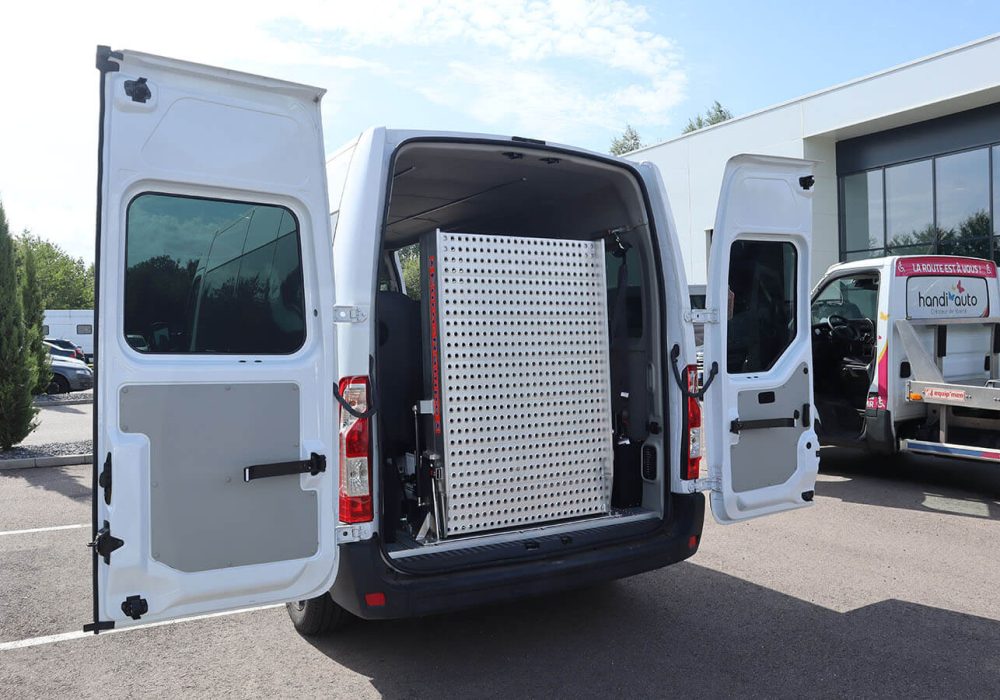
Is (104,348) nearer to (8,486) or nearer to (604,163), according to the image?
(604,163)

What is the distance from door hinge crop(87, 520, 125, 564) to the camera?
2729 mm

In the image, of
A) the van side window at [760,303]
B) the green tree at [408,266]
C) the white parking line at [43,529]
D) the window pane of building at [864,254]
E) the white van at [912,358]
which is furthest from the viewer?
the window pane of building at [864,254]

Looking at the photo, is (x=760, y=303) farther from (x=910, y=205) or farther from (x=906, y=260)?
(x=910, y=205)

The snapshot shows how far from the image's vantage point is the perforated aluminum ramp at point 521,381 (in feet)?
12.5

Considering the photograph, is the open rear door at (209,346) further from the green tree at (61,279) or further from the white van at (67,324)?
the green tree at (61,279)

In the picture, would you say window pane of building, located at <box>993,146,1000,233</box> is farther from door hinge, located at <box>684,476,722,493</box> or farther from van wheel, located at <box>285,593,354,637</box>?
van wheel, located at <box>285,593,354,637</box>

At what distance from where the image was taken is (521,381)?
3982 mm

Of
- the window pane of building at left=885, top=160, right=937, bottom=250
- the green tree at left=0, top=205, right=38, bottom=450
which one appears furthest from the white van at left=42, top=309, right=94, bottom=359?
the window pane of building at left=885, top=160, right=937, bottom=250

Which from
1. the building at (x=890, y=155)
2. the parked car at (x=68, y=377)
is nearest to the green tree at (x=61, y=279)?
the parked car at (x=68, y=377)

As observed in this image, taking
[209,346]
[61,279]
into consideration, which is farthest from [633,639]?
[61,279]

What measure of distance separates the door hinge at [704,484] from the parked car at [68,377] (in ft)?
70.0

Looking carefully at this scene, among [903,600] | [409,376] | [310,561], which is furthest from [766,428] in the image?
[310,561]

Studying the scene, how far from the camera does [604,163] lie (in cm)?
415

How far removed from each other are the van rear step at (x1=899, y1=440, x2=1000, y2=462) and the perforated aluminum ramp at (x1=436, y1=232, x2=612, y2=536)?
4375 millimetres
